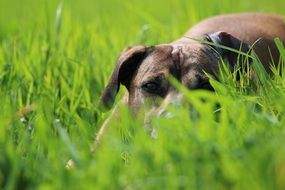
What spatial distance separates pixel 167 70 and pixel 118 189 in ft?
6.80

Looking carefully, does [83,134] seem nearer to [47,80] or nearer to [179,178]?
[179,178]

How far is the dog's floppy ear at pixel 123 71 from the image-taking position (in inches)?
188

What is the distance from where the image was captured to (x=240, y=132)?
3.07m

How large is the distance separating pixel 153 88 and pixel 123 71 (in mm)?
374

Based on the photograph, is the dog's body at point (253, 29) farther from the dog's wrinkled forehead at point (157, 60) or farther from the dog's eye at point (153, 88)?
the dog's eye at point (153, 88)

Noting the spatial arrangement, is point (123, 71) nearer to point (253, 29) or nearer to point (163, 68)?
point (163, 68)

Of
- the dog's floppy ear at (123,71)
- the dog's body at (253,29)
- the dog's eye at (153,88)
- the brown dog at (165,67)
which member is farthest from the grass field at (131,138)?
the dog's body at (253,29)

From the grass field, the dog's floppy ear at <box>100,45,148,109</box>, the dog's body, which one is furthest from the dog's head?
the dog's body

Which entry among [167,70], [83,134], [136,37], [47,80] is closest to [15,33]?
[136,37]

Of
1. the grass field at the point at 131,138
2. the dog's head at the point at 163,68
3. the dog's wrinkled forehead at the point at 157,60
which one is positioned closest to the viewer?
the grass field at the point at 131,138

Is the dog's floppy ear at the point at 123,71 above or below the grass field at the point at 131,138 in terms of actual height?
below

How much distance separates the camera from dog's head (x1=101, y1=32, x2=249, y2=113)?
178 inches

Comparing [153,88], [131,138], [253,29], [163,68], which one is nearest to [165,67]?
[163,68]

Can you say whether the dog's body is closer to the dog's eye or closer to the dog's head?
the dog's head
